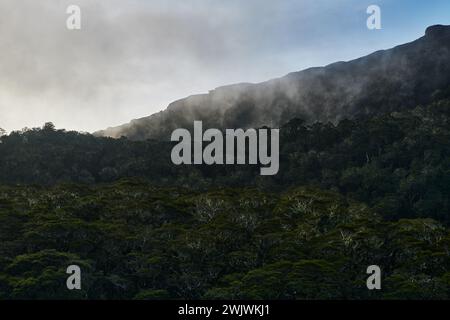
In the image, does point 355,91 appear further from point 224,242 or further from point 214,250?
point 214,250

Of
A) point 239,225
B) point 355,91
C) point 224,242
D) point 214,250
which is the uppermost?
point 355,91

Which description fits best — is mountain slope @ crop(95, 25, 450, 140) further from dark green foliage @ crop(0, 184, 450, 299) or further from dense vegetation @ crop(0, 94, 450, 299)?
dark green foliage @ crop(0, 184, 450, 299)

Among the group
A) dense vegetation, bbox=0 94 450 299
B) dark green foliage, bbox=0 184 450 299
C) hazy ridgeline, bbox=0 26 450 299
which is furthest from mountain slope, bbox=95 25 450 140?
dark green foliage, bbox=0 184 450 299

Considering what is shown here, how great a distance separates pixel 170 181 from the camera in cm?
9531

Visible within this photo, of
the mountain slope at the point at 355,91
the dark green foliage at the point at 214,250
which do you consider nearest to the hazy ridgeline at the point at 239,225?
the dark green foliage at the point at 214,250

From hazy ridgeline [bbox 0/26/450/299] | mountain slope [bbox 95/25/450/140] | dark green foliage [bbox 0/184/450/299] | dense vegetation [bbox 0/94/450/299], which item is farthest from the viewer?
mountain slope [bbox 95/25/450/140]

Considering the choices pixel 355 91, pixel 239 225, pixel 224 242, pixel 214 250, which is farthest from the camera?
pixel 355 91

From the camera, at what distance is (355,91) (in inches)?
7023

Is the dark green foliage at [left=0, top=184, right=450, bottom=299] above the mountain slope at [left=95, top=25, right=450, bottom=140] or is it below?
below

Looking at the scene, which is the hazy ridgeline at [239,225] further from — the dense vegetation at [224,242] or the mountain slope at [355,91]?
the mountain slope at [355,91]

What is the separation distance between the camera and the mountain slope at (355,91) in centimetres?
16862

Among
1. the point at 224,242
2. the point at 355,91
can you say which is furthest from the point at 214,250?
the point at 355,91

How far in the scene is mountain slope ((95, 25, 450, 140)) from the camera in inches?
6639

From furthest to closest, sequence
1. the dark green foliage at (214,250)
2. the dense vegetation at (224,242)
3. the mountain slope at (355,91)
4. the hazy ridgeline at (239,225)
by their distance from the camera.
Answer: the mountain slope at (355,91), the hazy ridgeline at (239,225), the dense vegetation at (224,242), the dark green foliage at (214,250)
